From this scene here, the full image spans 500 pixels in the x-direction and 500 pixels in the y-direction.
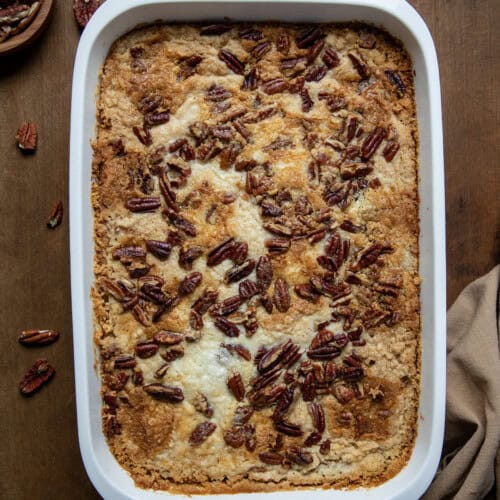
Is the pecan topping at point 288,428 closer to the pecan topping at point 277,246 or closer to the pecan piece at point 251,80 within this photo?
the pecan topping at point 277,246

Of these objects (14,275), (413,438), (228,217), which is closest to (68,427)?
(14,275)

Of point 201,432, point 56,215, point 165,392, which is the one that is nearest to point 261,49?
point 56,215

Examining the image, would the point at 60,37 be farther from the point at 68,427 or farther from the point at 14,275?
the point at 68,427

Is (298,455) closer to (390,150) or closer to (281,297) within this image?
(281,297)

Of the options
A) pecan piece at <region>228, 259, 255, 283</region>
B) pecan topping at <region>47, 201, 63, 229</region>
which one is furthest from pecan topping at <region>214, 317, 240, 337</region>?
pecan topping at <region>47, 201, 63, 229</region>

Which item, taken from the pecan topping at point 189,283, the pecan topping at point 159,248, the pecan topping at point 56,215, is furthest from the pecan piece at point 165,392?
the pecan topping at point 56,215
